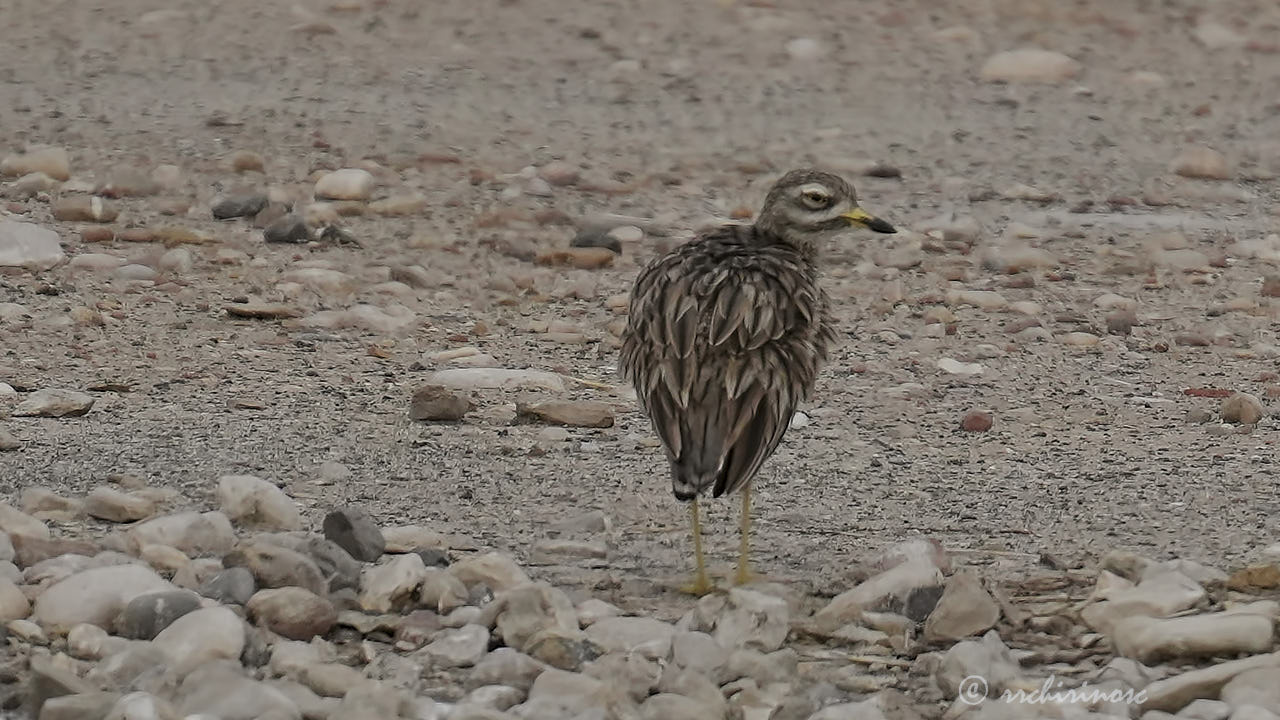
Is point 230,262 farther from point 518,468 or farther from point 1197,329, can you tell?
point 1197,329

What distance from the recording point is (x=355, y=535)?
16.2 feet

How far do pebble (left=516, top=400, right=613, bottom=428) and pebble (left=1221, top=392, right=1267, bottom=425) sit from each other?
6.20 ft

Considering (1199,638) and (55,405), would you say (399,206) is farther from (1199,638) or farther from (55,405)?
(1199,638)

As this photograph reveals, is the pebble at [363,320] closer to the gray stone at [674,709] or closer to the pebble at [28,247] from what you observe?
the pebble at [28,247]

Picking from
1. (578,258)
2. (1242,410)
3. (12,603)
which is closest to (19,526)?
(12,603)

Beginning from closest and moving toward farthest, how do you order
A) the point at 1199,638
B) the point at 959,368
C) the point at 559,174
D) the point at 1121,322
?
the point at 1199,638
the point at 959,368
the point at 1121,322
the point at 559,174

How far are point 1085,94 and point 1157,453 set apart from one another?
267 inches

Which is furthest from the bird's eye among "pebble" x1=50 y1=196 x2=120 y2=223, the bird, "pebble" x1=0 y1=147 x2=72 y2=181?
"pebble" x1=0 y1=147 x2=72 y2=181

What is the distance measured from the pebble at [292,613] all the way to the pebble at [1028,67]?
8994 millimetres

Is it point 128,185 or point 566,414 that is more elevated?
point 566,414

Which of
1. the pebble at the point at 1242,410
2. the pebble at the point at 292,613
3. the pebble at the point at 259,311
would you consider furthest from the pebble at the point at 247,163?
the pebble at the point at 292,613

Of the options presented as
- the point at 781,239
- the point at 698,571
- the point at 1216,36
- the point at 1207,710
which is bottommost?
the point at 1216,36

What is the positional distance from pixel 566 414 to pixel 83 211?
326 cm

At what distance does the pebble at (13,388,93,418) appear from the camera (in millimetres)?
6188
